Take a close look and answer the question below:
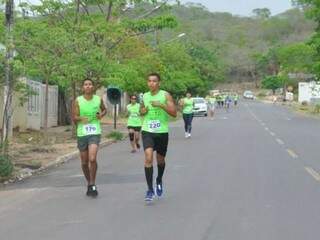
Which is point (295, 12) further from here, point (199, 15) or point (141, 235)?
point (141, 235)

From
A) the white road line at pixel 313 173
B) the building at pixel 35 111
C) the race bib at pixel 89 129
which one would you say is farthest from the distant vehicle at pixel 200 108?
the race bib at pixel 89 129

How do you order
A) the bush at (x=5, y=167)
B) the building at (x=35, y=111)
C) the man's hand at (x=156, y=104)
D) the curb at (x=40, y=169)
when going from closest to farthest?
the man's hand at (x=156, y=104) < the bush at (x=5, y=167) < the curb at (x=40, y=169) < the building at (x=35, y=111)

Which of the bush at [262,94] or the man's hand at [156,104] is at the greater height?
the bush at [262,94]

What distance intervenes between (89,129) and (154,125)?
4.22ft

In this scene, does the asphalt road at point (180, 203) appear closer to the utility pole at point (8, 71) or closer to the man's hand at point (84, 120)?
the man's hand at point (84, 120)

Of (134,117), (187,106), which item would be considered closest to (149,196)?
(134,117)

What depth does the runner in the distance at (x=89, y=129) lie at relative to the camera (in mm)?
11359

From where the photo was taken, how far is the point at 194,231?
8.30 m

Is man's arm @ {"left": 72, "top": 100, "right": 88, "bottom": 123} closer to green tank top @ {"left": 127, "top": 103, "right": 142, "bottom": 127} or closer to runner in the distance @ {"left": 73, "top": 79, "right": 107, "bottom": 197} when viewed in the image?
runner in the distance @ {"left": 73, "top": 79, "right": 107, "bottom": 197}

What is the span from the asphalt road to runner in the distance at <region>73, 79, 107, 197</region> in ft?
1.48

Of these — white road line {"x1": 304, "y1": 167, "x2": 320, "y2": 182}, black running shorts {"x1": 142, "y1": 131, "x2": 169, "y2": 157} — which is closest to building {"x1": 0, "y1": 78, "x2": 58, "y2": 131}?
white road line {"x1": 304, "y1": 167, "x2": 320, "y2": 182}

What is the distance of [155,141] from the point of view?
420 inches

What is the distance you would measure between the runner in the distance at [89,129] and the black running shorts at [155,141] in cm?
106

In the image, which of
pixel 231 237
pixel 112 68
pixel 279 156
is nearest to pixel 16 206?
pixel 231 237
